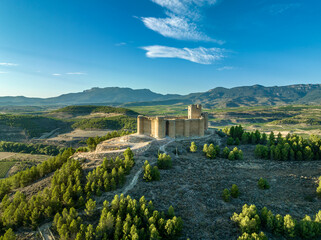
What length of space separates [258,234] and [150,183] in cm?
1453

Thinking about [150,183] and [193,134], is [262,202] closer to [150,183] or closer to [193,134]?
[150,183]

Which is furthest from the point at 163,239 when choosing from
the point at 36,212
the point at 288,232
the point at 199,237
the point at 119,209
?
the point at 36,212

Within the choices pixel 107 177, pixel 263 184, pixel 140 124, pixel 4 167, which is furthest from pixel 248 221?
pixel 4 167

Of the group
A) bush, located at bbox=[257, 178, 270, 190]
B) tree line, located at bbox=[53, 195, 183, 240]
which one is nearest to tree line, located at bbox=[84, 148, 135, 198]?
tree line, located at bbox=[53, 195, 183, 240]

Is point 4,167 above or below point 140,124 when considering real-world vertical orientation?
below

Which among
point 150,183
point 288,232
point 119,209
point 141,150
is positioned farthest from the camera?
point 141,150

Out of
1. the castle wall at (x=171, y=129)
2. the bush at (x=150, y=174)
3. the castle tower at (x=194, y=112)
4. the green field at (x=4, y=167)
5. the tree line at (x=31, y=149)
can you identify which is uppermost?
the castle tower at (x=194, y=112)

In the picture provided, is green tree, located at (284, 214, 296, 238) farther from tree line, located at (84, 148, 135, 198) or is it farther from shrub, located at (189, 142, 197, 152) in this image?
shrub, located at (189, 142, 197, 152)

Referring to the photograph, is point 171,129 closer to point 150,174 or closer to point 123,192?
point 150,174

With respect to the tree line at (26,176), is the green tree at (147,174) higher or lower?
higher

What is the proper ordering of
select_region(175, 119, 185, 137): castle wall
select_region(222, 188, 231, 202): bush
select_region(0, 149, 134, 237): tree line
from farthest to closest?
1. select_region(175, 119, 185, 137): castle wall
2. select_region(222, 188, 231, 202): bush
3. select_region(0, 149, 134, 237): tree line

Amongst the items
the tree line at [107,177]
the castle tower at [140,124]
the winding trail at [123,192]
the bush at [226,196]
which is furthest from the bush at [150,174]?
the castle tower at [140,124]

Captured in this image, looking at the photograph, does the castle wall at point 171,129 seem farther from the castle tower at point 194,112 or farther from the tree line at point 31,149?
the tree line at point 31,149

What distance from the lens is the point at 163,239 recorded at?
20750 mm
